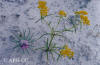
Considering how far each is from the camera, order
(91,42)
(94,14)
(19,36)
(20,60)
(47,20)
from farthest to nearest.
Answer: (94,14) → (47,20) → (91,42) → (19,36) → (20,60)

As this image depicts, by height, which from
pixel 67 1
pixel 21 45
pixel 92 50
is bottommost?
pixel 92 50

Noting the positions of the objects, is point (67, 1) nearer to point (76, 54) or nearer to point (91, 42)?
point (91, 42)

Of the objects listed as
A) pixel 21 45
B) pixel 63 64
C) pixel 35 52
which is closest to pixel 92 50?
pixel 63 64

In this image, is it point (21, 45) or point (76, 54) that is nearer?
point (21, 45)

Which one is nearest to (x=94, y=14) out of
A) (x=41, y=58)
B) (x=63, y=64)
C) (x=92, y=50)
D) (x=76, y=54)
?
(x=92, y=50)

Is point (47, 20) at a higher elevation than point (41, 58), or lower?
higher

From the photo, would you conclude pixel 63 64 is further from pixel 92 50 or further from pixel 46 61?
pixel 92 50

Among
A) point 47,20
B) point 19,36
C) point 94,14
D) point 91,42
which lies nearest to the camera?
point 19,36

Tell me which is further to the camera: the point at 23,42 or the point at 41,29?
the point at 41,29

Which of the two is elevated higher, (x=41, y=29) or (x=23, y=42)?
(x=41, y=29)
